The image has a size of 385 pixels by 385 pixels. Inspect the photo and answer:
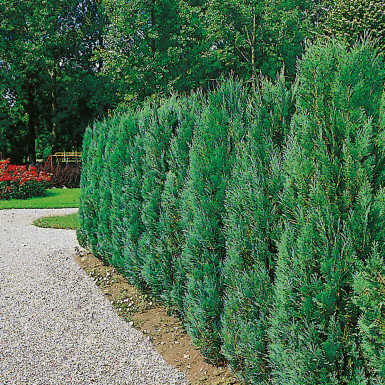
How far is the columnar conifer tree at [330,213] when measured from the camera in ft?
7.49

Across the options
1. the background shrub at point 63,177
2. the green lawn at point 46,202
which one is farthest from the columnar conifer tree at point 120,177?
the background shrub at point 63,177

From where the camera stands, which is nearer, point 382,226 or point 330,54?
point 382,226

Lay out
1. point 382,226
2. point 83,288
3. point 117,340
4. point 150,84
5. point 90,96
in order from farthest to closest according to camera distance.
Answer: point 90,96 → point 150,84 → point 83,288 → point 117,340 → point 382,226

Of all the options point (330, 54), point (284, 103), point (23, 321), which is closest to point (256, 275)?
point (284, 103)

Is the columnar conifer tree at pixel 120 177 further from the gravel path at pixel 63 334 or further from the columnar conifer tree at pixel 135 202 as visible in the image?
the gravel path at pixel 63 334

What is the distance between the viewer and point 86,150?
761 centimetres

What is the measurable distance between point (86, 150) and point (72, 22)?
84.5 feet

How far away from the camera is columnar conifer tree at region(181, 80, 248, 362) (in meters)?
3.58

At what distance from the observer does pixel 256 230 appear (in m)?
2.95

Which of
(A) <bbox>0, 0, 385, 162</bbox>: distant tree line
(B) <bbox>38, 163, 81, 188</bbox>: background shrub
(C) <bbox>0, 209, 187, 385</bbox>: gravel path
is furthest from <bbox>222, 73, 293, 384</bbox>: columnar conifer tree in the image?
(A) <bbox>0, 0, 385, 162</bbox>: distant tree line

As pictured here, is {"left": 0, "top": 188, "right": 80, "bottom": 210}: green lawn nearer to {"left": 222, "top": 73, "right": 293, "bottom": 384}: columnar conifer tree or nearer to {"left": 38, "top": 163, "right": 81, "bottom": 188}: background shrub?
{"left": 38, "top": 163, "right": 81, "bottom": 188}: background shrub

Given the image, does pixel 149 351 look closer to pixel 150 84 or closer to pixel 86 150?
pixel 86 150

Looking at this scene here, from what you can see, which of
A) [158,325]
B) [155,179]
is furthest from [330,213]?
[158,325]

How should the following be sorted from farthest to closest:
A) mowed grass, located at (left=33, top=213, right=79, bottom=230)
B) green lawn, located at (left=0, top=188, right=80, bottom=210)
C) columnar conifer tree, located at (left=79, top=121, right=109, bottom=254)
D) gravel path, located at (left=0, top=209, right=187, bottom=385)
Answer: green lawn, located at (left=0, top=188, right=80, bottom=210) < mowed grass, located at (left=33, top=213, right=79, bottom=230) < columnar conifer tree, located at (left=79, top=121, right=109, bottom=254) < gravel path, located at (left=0, top=209, right=187, bottom=385)
